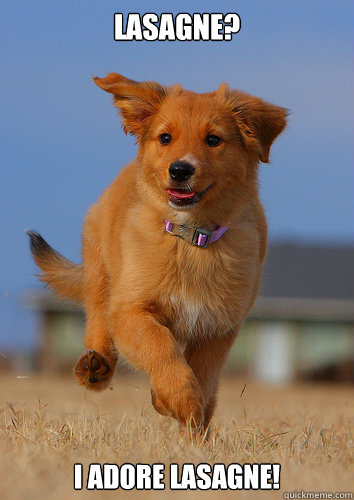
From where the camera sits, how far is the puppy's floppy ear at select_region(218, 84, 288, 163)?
4.73 metres

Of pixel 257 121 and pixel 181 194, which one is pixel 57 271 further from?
pixel 257 121

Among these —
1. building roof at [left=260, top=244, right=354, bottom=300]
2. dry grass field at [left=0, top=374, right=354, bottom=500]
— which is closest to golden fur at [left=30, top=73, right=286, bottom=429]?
dry grass field at [left=0, top=374, right=354, bottom=500]

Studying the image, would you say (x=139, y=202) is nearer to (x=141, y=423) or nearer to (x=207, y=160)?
(x=207, y=160)

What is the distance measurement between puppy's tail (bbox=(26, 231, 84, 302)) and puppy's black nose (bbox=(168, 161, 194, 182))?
5.96 feet

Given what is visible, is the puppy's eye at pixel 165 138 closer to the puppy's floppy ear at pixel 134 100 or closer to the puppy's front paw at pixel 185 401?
the puppy's floppy ear at pixel 134 100

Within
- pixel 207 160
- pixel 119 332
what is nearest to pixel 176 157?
pixel 207 160

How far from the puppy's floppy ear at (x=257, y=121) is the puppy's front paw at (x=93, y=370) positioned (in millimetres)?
1500

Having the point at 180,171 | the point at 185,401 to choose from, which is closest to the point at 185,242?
the point at 180,171

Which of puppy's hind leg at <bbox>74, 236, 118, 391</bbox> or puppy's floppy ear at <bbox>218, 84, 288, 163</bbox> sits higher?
puppy's floppy ear at <bbox>218, 84, 288, 163</bbox>

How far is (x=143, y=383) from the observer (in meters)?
4.92

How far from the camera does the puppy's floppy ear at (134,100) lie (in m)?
4.82

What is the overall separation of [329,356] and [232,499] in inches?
767

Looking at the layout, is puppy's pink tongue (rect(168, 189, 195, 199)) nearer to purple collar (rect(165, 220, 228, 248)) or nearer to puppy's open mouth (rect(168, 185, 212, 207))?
puppy's open mouth (rect(168, 185, 212, 207))

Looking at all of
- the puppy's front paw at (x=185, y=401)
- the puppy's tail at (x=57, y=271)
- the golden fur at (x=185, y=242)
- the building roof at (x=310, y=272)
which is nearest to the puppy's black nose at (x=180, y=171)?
the golden fur at (x=185, y=242)
